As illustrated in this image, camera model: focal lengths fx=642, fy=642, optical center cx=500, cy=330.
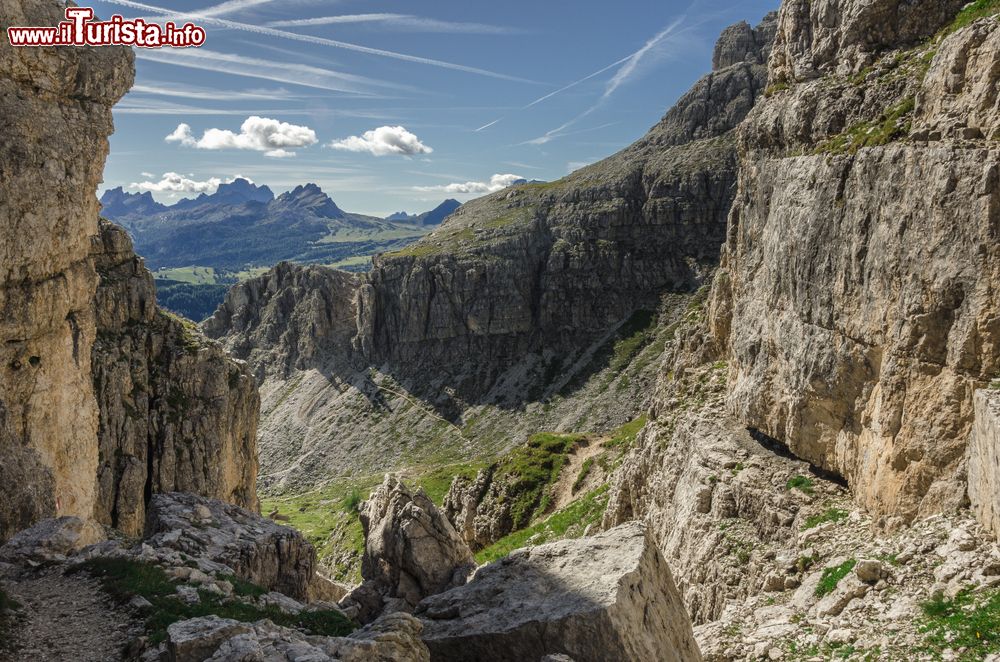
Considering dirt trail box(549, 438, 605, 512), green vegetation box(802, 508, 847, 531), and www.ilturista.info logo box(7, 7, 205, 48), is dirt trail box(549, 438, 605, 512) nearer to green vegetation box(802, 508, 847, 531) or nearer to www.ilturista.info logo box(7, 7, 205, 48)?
green vegetation box(802, 508, 847, 531)

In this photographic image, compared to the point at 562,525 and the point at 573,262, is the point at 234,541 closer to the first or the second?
the point at 562,525

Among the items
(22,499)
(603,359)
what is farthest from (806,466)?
(603,359)

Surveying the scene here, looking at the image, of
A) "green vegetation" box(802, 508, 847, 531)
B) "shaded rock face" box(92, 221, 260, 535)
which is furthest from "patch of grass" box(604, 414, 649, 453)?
"shaded rock face" box(92, 221, 260, 535)

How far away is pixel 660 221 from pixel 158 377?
13479cm

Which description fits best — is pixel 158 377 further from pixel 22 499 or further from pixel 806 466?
pixel 806 466

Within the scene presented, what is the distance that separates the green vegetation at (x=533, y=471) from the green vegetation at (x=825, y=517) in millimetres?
40849

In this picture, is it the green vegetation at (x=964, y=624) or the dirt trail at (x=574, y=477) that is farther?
the dirt trail at (x=574, y=477)

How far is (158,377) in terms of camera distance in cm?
5716

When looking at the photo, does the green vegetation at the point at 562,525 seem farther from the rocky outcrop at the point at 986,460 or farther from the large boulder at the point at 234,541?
the rocky outcrop at the point at 986,460

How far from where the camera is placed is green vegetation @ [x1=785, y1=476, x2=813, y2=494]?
106ft

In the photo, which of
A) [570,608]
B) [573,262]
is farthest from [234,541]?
[573,262]

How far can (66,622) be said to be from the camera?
18.9 meters

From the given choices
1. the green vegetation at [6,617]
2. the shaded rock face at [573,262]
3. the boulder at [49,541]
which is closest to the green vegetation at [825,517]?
the green vegetation at [6,617]

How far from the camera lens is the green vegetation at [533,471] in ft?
231
